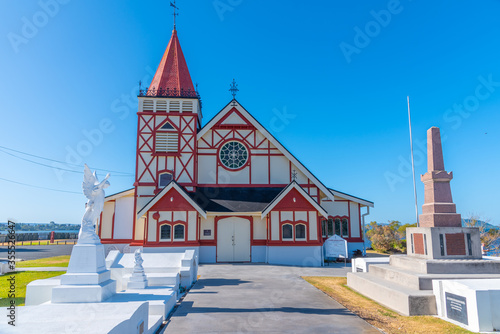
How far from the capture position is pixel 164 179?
23.2 meters

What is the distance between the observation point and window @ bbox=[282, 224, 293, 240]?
2066 centimetres

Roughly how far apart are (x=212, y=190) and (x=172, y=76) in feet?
30.6

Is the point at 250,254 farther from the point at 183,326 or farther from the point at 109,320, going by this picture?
the point at 109,320

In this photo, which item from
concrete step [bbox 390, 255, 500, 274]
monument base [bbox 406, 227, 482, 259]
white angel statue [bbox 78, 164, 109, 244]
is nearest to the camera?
white angel statue [bbox 78, 164, 109, 244]

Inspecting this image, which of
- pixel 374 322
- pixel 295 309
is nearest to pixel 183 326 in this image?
pixel 295 309

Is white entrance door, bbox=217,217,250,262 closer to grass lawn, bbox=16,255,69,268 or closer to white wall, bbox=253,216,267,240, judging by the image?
white wall, bbox=253,216,267,240

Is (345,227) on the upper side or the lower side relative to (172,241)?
upper

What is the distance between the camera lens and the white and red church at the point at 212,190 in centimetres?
2047

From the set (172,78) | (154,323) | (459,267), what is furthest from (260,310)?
(172,78)

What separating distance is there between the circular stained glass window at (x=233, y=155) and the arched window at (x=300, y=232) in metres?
6.06

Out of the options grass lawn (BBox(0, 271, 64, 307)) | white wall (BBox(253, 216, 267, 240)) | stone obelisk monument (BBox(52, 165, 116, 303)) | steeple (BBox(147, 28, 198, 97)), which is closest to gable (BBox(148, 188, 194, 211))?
white wall (BBox(253, 216, 267, 240))

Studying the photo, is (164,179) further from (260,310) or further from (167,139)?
(260,310)

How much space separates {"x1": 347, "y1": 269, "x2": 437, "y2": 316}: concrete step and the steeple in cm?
1818

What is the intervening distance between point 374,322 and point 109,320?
604 cm
